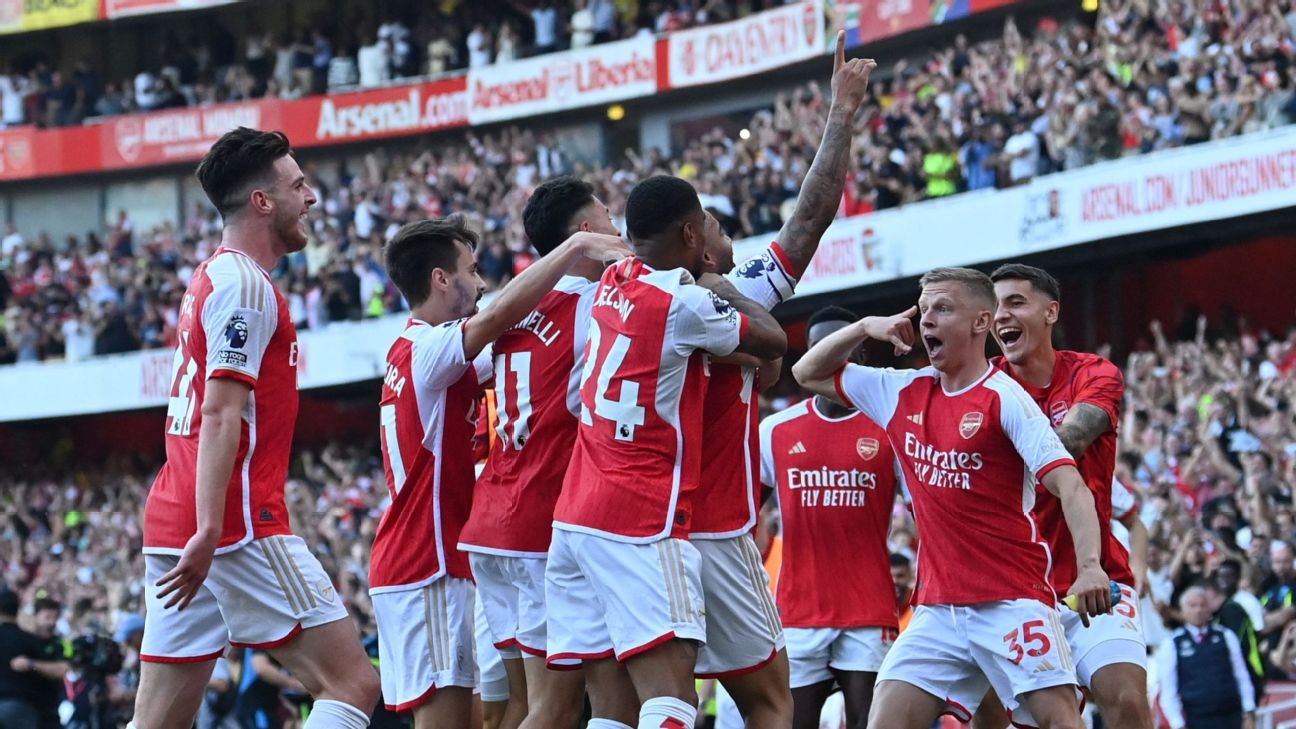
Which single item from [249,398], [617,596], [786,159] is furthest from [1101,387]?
[786,159]

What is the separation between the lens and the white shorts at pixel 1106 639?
Result: 725 centimetres

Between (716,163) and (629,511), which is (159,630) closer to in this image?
(629,511)

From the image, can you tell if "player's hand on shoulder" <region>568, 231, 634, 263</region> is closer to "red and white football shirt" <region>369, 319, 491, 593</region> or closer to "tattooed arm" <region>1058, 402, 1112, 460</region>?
"red and white football shirt" <region>369, 319, 491, 593</region>

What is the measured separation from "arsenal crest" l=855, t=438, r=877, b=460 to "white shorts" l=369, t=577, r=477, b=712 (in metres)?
2.32

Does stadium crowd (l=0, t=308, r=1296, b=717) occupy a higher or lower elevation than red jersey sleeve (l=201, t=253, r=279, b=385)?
lower

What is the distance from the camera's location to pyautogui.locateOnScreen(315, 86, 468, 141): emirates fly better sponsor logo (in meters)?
35.2

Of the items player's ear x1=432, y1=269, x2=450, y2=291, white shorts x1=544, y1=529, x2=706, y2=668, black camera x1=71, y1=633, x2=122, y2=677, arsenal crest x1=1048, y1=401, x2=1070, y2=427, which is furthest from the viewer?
black camera x1=71, y1=633, x2=122, y2=677

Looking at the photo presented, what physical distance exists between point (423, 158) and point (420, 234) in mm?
26485

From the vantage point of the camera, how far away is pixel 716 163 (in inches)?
1062

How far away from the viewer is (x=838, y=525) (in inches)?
332

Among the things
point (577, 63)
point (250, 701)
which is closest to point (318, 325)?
point (577, 63)

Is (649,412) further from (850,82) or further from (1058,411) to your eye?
(1058,411)

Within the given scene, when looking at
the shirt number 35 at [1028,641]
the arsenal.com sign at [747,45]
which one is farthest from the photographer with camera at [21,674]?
the arsenal.com sign at [747,45]

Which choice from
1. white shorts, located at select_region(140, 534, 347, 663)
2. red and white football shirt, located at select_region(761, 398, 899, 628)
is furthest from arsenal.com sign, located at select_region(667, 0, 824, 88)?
white shorts, located at select_region(140, 534, 347, 663)
